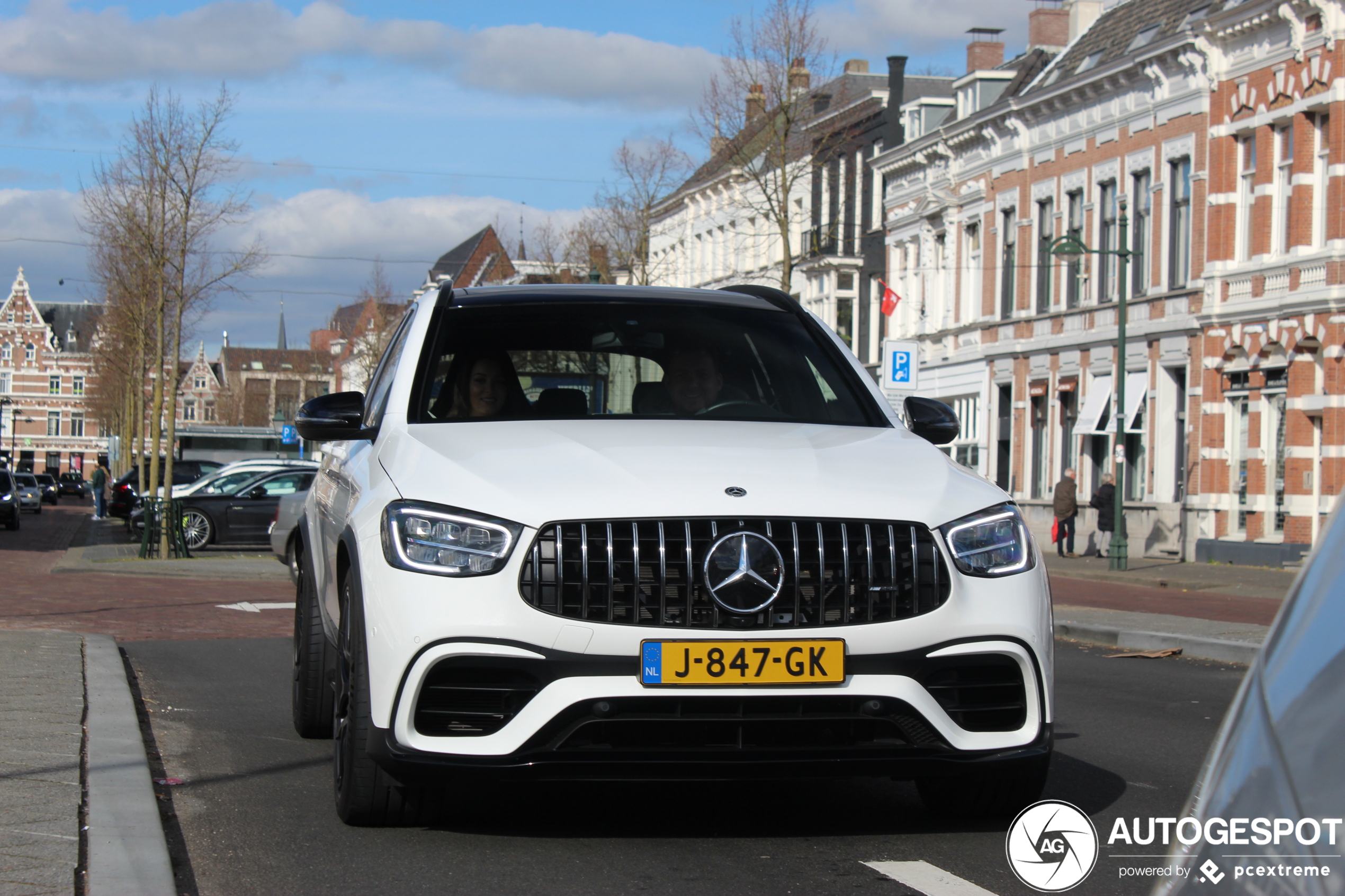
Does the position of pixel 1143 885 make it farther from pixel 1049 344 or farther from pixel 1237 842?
pixel 1049 344

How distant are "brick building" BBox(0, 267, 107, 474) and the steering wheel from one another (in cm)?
15474

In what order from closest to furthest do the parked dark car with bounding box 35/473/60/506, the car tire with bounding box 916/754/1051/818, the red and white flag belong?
the car tire with bounding box 916/754/1051/818
the red and white flag
the parked dark car with bounding box 35/473/60/506

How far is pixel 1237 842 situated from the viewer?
5.36ft

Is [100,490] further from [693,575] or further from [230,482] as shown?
[693,575]

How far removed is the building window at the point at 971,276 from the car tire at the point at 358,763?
39.8m

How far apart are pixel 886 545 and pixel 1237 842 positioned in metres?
2.95

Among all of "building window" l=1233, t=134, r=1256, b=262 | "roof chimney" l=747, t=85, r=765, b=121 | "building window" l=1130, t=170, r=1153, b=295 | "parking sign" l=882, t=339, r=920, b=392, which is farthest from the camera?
"building window" l=1130, t=170, r=1153, b=295

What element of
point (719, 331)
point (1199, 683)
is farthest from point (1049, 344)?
point (719, 331)

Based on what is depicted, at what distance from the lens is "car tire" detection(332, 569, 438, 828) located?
466 cm

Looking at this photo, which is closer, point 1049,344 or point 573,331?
point 573,331

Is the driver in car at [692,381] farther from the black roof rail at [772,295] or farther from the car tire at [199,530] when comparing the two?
the car tire at [199,530]

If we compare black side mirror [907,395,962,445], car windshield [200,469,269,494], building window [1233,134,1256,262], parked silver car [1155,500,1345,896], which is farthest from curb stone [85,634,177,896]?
building window [1233,134,1256,262]

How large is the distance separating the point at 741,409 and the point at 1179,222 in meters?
30.3

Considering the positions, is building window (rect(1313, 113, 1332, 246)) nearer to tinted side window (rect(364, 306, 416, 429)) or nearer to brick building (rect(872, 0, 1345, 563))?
brick building (rect(872, 0, 1345, 563))
